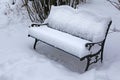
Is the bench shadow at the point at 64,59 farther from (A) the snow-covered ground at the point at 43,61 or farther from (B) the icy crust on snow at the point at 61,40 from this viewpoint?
(B) the icy crust on snow at the point at 61,40

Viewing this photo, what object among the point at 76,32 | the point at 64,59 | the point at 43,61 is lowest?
the point at 64,59

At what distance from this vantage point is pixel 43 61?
5.29 meters

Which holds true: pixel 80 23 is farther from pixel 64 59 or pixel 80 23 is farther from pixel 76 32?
pixel 64 59

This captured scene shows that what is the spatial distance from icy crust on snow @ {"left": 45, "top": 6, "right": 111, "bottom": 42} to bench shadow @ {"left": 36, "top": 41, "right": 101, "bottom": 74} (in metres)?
0.49

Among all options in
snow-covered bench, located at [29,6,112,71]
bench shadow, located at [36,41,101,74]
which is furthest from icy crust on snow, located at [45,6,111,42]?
bench shadow, located at [36,41,101,74]

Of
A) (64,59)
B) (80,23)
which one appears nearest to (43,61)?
(64,59)

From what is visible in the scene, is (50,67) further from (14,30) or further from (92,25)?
(14,30)

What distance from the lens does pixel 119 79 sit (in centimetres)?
468

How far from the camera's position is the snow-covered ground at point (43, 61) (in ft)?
15.8

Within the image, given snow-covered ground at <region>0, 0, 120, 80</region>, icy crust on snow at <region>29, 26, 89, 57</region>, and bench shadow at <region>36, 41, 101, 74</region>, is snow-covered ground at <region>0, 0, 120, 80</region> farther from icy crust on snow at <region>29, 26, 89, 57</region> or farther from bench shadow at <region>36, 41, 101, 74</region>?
icy crust on snow at <region>29, 26, 89, 57</region>

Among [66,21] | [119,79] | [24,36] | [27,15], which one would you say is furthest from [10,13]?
[119,79]

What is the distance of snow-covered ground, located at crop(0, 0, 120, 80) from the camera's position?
4.82 metres

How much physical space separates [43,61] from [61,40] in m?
0.54

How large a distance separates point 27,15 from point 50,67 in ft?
9.61
